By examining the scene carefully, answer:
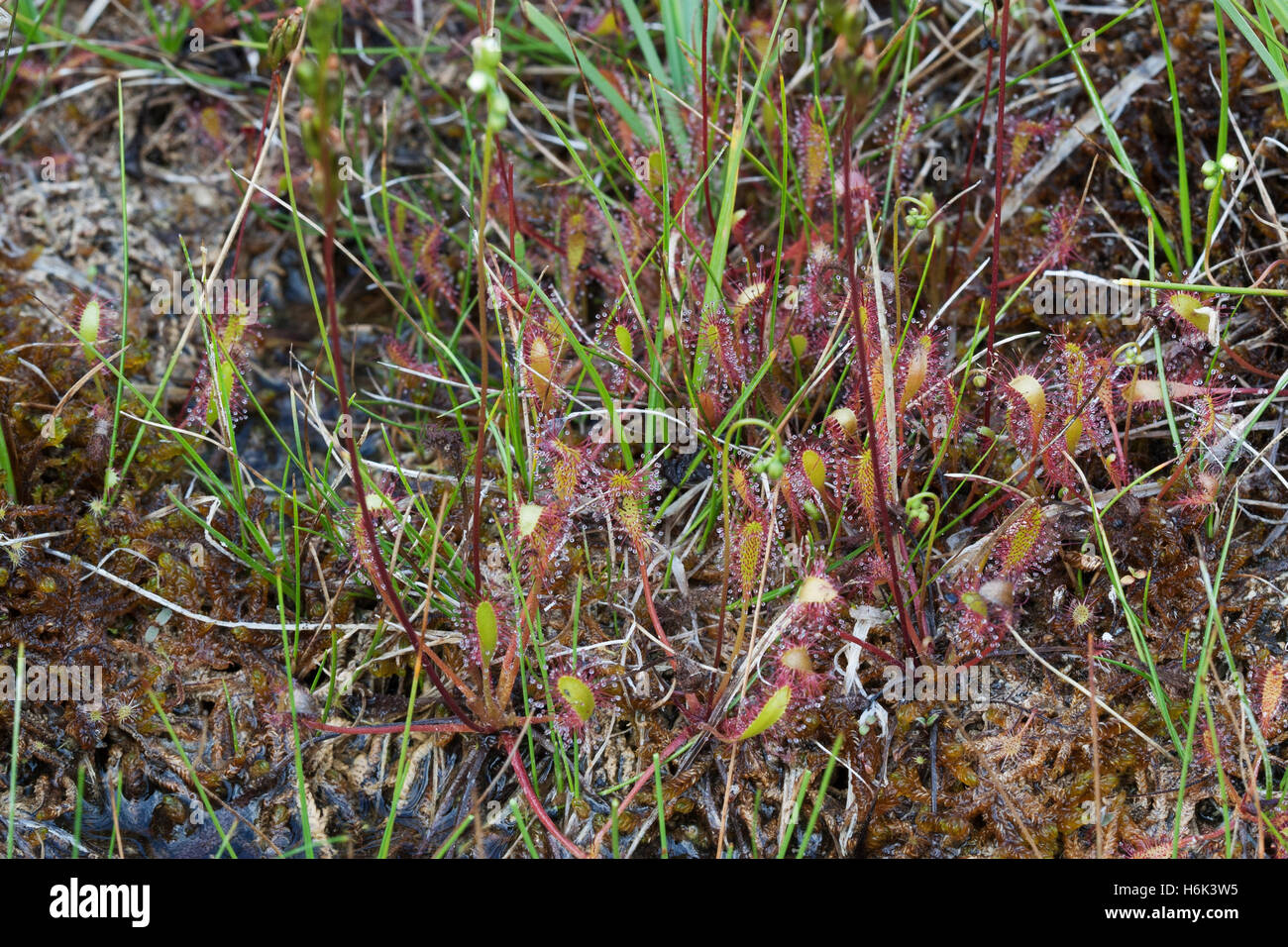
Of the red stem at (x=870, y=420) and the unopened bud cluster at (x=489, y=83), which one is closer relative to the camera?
the unopened bud cluster at (x=489, y=83)

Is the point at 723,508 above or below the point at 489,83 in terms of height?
below

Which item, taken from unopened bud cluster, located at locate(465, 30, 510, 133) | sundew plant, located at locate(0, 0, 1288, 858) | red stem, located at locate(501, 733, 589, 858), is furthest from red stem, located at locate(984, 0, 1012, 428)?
red stem, located at locate(501, 733, 589, 858)

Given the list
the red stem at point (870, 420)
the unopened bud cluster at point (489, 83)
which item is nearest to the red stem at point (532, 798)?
the red stem at point (870, 420)

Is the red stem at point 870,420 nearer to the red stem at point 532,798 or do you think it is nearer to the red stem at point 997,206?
the red stem at point 997,206

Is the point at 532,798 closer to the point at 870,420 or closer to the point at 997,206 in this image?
the point at 870,420

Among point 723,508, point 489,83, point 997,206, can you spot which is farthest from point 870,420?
point 489,83

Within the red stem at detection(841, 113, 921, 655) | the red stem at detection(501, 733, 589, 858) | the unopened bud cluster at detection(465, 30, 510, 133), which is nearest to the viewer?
the unopened bud cluster at detection(465, 30, 510, 133)

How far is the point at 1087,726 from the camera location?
1875 millimetres

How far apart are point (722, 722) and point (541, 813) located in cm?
39

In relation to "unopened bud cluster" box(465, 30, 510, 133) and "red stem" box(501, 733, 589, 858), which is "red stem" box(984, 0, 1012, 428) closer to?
"unopened bud cluster" box(465, 30, 510, 133)

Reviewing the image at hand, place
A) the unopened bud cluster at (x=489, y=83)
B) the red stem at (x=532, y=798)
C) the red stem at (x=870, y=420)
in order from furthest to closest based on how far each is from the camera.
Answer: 1. the red stem at (x=532, y=798)
2. the red stem at (x=870, y=420)
3. the unopened bud cluster at (x=489, y=83)

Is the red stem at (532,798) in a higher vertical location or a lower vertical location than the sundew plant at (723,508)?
lower
